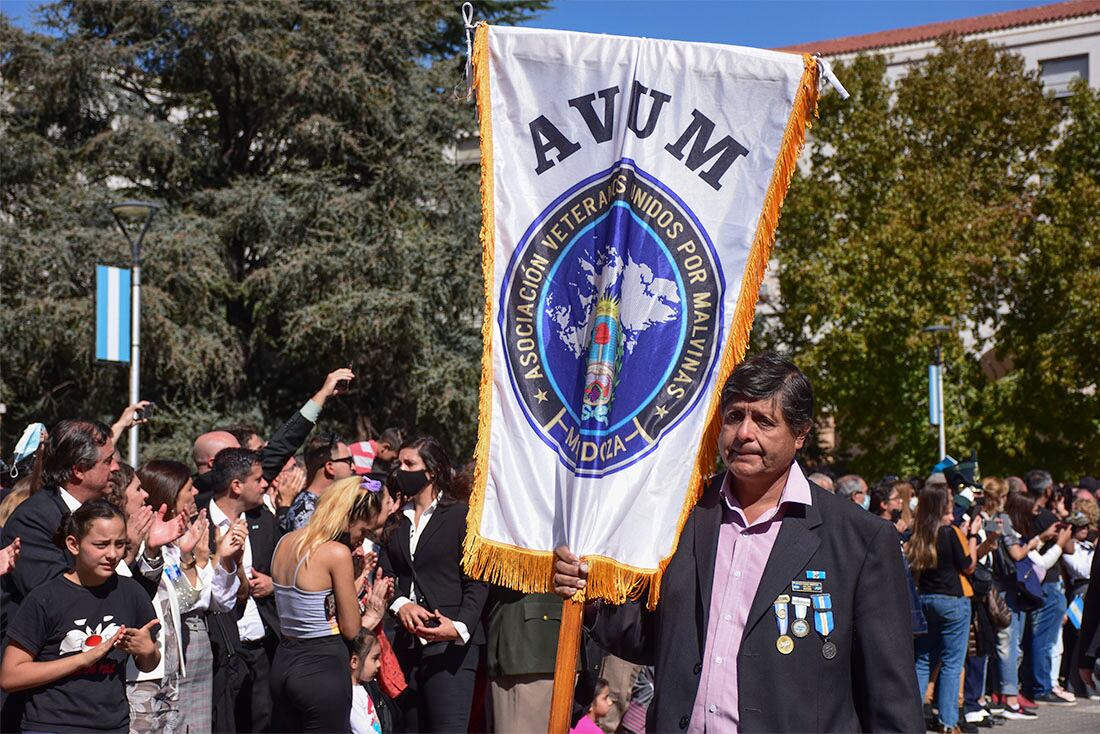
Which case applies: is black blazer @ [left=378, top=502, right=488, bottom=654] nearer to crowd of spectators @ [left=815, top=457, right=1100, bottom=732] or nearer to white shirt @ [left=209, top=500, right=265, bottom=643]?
white shirt @ [left=209, top=500, right=265, bottom=643]

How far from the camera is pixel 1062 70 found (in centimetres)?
4153

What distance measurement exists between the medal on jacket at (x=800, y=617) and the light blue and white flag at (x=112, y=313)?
15273mm

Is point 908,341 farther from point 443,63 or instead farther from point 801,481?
point 801,481

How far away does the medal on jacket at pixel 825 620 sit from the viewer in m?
3.47

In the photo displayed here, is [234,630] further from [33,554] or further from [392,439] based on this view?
[392,439]

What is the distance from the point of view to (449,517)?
23.5 feet

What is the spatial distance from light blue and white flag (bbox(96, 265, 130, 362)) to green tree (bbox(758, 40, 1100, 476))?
18.5m

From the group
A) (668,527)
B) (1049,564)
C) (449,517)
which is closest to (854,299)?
(1049,564)

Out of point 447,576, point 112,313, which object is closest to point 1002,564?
point 447,576

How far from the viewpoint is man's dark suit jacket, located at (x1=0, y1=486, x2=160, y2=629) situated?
5.35 m

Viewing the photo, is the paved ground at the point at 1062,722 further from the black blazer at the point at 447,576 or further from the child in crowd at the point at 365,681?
the child in crowd at the point at 365,681

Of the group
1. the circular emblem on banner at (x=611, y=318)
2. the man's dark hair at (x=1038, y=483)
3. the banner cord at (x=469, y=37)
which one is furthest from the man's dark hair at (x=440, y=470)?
the man's dark hair at (x=1038, y=483)

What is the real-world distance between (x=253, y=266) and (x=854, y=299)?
1420 centimetres

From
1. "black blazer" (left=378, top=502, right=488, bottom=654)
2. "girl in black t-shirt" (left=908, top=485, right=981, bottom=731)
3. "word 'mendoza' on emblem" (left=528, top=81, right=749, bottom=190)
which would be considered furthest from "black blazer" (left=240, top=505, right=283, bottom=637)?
"girl in black t-shirt" (left=908, top=485, right=981, bottom=731)
